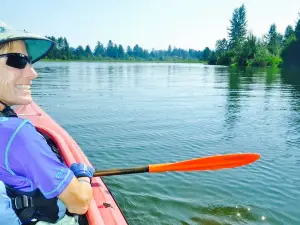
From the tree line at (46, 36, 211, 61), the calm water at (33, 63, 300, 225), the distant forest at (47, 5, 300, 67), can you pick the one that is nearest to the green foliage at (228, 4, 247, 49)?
the distant forest at (47, 5, 300, 67)

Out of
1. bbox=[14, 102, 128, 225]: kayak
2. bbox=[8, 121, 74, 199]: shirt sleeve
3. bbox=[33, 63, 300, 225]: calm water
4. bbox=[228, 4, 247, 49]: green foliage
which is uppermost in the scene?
bbox=[228, 4, 247, 49]: green foliage

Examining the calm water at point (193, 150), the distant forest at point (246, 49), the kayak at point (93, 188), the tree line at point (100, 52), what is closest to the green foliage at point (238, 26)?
the distant forest at point (246, 49)

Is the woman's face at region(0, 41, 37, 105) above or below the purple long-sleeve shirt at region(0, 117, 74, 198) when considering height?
above

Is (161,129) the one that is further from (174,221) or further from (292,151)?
(174,221)

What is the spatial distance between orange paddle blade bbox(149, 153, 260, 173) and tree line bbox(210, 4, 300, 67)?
5754cm

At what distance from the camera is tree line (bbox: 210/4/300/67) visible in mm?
58000

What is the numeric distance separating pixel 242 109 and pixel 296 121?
8.89 ft

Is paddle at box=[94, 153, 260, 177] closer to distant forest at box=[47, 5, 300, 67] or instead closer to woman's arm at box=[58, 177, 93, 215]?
woman's arm at box=[58, 177, 93, 215]

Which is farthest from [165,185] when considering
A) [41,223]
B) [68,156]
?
[41,223]

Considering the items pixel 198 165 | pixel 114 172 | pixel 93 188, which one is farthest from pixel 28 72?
pixel 198 165

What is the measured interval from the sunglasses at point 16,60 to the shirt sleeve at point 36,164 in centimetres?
45

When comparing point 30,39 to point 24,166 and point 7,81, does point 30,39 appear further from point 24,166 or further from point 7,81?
point 24,166

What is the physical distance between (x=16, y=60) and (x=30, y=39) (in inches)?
7.1

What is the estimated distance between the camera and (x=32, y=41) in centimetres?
232
